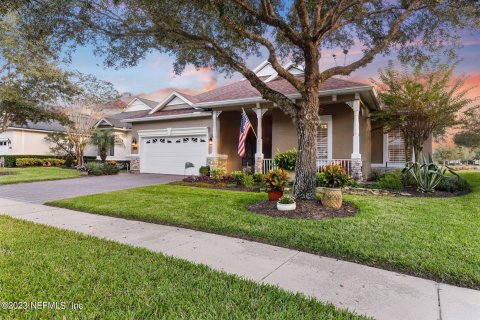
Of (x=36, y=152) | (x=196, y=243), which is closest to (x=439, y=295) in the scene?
(x=196, y=243)

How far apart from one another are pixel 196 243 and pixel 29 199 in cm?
676

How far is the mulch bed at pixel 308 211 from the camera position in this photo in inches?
221

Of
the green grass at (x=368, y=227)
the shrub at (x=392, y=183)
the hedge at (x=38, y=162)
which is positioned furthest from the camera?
the hedge at (x=38, y=162)

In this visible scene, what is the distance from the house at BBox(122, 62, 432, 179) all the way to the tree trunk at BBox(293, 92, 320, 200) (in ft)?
14.4

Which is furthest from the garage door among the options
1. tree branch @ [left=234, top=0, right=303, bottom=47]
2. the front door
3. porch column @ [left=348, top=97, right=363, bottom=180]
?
tree branch @ [left=234, top=0, right=303, bottom=47]

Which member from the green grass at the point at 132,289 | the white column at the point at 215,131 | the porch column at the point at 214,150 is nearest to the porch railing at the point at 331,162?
the porch column at the point at 214,150

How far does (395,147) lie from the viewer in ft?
42.9

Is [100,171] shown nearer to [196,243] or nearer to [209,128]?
[209,128]

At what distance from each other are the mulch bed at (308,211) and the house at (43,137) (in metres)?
16.6

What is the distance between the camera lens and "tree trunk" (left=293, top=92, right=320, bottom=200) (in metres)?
6.49

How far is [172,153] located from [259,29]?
9.31 m

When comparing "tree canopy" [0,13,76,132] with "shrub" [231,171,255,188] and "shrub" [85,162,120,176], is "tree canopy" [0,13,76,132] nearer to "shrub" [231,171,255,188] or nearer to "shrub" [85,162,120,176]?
"shrub" [85,162,120,176]

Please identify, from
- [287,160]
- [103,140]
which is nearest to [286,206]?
[287,160]

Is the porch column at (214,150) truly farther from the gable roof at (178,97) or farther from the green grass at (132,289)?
the green grass at (132,289)
